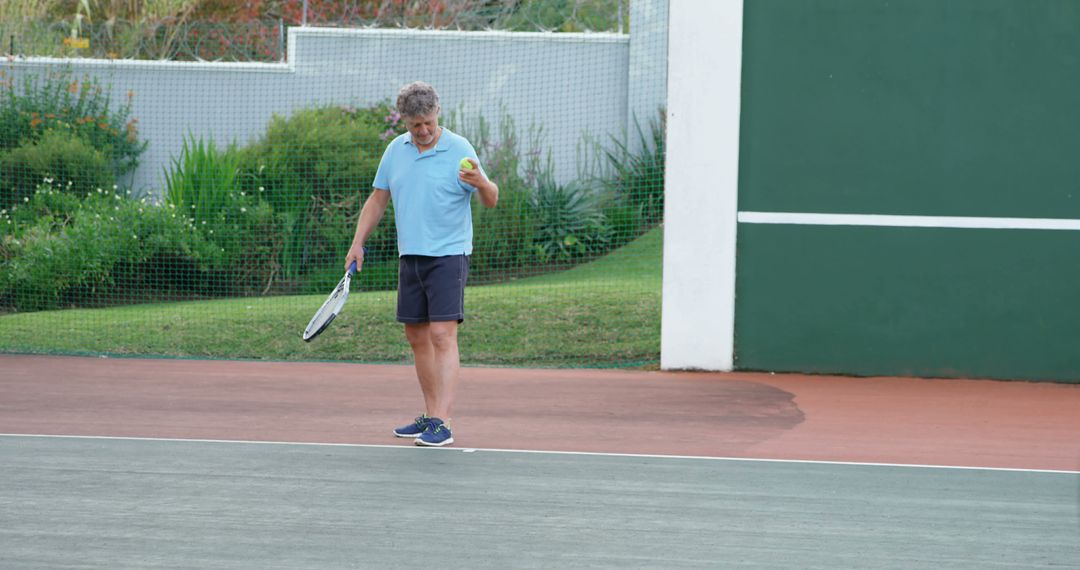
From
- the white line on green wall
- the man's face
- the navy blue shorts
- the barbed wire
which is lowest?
the navy blue shorts

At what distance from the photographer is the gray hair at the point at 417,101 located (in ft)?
23.0

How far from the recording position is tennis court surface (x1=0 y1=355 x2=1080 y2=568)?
5.12 meters

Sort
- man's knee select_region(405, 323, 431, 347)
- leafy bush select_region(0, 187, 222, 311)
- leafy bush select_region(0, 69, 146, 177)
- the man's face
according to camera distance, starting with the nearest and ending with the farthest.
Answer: the man's face < man's knee select_region(405, 323, 431, 347) < leafy bush select_region(0, 187, 222, 311) < leafy bush select_region(0, 69, 146, 177)

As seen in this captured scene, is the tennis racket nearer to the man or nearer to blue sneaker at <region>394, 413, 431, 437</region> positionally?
the man

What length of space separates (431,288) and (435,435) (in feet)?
2.60

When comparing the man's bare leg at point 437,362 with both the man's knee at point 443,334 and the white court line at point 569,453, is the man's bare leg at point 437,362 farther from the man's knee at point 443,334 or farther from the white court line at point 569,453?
the white court line at point 569,453

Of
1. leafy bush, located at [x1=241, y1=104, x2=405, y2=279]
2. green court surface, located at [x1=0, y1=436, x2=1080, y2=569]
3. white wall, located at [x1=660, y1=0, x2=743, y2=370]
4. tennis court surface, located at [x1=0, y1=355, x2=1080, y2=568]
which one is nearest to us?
green court surface, located at [x1=0, y1=436, x2=1080, y2=569]

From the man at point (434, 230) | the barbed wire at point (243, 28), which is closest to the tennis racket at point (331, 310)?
the man at point (434, 230)

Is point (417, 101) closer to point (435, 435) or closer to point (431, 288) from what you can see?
point (431, 288)

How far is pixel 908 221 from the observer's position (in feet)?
33.7

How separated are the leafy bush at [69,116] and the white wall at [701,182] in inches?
317

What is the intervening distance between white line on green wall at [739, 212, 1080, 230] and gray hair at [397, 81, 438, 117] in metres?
4.03

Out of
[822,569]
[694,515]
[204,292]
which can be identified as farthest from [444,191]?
[204,292]

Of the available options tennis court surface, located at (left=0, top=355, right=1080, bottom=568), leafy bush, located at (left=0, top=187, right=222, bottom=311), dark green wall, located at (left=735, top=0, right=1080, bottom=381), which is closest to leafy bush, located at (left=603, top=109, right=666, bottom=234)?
dark green wall, located at (left=735, top=0, right=1080, bottom=381)
